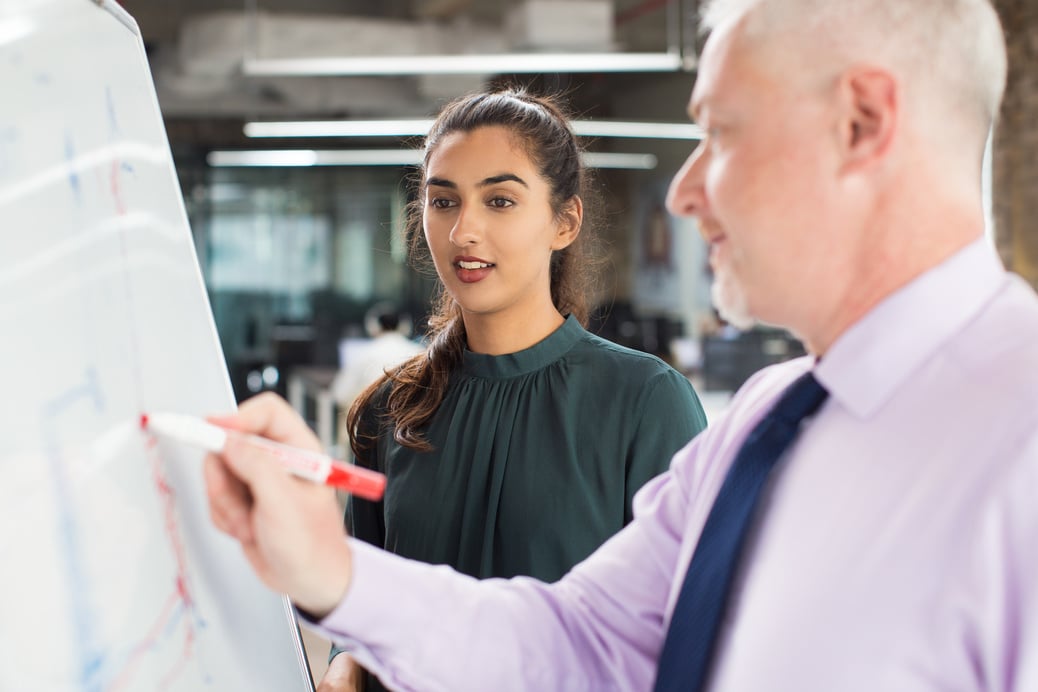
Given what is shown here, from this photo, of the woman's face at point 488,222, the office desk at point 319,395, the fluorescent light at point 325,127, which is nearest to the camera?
the woman's face at point 488,222

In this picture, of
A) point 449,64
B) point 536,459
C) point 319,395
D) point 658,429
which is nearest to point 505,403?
point 536,459

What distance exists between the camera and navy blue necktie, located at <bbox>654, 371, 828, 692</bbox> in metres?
0.91

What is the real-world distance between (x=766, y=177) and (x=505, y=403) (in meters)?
0.73

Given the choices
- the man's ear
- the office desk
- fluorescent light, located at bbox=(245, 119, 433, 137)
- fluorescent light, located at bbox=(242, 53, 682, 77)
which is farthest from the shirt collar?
fluorescent light, located at bbox=(245, 119, 433, 137)

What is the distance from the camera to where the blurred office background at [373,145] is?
21.2ft

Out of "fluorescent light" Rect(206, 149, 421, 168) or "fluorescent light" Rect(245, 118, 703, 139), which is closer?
"fluorescent light" Rect(245, 118, 703, 139)

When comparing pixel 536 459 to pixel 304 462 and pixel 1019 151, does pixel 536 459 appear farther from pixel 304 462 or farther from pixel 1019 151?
pixel 1019 151

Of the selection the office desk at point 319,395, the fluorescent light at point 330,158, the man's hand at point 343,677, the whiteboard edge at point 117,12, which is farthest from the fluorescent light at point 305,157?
the whiteboard edge at point 117,12

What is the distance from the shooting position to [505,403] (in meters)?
1.51

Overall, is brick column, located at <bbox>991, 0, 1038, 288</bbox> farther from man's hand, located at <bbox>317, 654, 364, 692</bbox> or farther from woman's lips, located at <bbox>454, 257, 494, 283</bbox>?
man's hand, located at <bbox>317, 654, 364, 692</bbox>

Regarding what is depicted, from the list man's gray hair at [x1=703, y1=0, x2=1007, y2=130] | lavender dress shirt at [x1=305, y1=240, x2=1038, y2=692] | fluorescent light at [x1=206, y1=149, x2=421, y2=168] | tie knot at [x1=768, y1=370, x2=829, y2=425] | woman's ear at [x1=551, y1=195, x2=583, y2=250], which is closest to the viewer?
lavender dress shirt at [x1=305, y1=240, x2=1038, y2=692]

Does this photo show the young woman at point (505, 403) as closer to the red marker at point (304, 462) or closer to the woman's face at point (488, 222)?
the woman's face at point (488, 222)

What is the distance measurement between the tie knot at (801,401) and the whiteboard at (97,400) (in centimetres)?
54

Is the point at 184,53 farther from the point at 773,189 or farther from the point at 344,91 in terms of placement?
the point at 773,189
